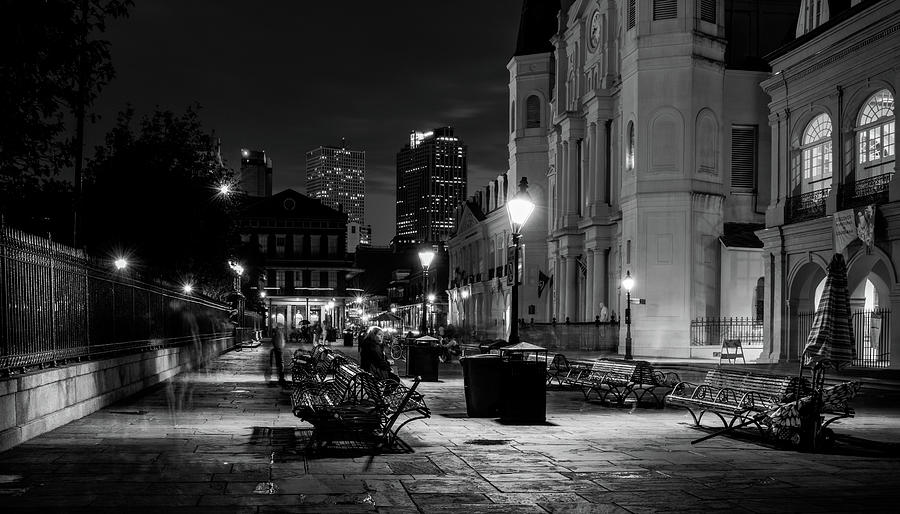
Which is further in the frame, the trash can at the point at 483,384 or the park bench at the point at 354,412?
the trash can at the point at 483,384

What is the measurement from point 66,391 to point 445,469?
622cm

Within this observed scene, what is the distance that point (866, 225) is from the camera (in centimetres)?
2653

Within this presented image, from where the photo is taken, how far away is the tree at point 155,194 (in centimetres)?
3888

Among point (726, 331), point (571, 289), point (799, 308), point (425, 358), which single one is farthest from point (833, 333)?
point (571, 289)

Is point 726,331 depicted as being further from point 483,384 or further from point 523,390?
point 523,390

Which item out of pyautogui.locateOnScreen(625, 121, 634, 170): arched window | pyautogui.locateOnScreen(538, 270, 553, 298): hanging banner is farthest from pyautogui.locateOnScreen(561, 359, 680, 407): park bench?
pyautogui.locateOnScreen(538, 270, 553, 298): hanging banner

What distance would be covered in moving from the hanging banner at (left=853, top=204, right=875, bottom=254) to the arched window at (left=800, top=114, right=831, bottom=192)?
4.09m

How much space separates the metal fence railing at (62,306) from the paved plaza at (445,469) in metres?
1.11

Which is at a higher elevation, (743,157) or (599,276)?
(743,157)

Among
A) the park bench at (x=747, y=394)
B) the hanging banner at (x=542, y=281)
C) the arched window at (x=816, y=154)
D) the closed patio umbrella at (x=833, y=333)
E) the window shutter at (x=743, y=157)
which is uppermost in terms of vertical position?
the window shutter at (x=743, y=157)

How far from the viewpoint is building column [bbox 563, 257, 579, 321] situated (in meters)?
56.0

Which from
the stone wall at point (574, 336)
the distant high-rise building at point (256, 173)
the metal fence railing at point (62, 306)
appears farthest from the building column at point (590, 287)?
the distant high-rise building at point (256, 173)

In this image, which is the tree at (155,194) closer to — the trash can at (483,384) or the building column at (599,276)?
the building column at (599,276)

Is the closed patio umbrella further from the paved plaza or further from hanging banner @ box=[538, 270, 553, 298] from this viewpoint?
hanging banner @ box=[538, 270, 553, 298]
